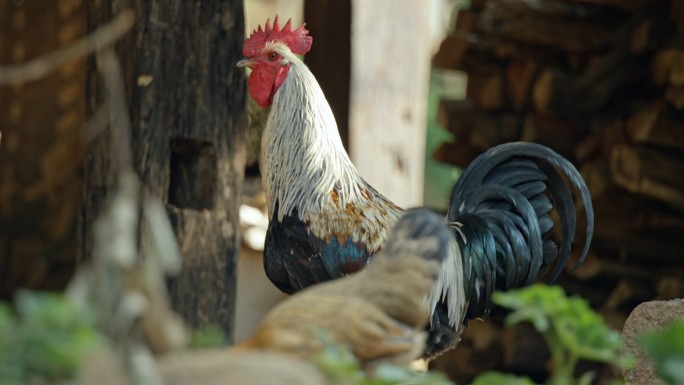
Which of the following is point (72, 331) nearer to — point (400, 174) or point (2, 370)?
point (2, 370)

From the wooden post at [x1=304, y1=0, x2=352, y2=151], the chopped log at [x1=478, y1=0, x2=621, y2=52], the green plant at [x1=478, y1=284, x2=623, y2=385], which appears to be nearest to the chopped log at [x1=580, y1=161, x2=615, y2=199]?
the chopped log at [x1=478, y1=0, x2=621, y2=52]

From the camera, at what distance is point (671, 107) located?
19.5 feet

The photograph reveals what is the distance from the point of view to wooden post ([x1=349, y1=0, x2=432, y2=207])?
17.6ft

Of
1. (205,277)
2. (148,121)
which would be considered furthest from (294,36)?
(205,277)

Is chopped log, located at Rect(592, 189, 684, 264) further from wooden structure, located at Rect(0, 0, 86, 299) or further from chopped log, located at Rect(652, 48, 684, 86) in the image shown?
wooden structure, located at Rect(0, 0, 86, 299)

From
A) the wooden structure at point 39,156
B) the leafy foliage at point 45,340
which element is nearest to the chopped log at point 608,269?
the wooden structure at point 39,156

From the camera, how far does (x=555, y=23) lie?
6.66 m

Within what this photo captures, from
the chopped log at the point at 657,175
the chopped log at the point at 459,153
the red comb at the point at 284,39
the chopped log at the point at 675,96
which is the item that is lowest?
the chopped log at the point at 459,153

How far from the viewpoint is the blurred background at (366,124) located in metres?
4.75

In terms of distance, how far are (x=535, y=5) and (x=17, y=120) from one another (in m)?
3.61

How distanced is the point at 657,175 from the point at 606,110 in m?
0.86

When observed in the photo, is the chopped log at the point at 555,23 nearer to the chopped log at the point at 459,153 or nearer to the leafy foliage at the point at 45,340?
the chopped log at the point at 459,153

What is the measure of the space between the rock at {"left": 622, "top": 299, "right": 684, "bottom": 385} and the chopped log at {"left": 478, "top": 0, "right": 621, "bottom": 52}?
3.33 m

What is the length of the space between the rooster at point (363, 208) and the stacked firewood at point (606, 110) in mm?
1612
